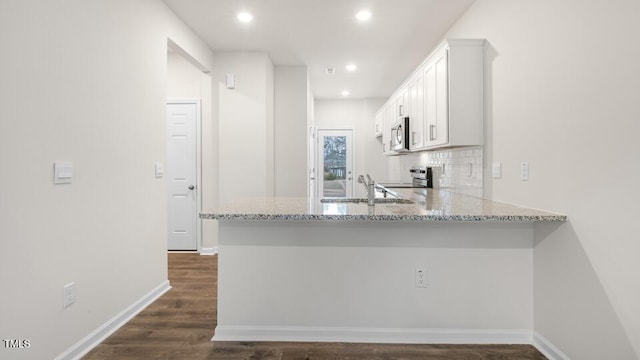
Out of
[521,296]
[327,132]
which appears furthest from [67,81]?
[327,132]

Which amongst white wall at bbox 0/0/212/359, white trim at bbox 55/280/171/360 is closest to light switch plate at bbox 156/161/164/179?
white wall at bbox 0/0/212/359

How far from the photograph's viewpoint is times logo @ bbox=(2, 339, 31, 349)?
64.4 inches

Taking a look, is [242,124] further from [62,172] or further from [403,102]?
[62,172]

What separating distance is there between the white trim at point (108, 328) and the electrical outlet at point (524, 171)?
2.91 meters

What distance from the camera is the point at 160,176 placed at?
120 inches

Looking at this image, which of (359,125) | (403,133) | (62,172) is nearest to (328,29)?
(403,133)

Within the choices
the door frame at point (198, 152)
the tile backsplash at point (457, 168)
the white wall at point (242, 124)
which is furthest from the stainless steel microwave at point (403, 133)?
the door frame at point (198, 152)

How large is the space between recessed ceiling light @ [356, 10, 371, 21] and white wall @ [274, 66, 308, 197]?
1.74 m

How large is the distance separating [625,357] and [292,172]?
3988 millimetres

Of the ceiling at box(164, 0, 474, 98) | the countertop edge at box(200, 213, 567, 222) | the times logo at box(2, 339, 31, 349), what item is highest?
the ceiling at box(164, 0, 474, 98)

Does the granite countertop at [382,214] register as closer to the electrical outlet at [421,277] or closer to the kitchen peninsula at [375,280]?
the kitchen peninsula at [375,280]

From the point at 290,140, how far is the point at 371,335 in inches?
129

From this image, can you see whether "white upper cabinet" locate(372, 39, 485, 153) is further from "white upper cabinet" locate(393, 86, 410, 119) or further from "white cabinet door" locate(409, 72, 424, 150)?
"white upper cabinet" locate(393, 86, 410, 119)

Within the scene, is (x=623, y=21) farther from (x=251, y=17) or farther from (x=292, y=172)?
(x=292, y=172)
